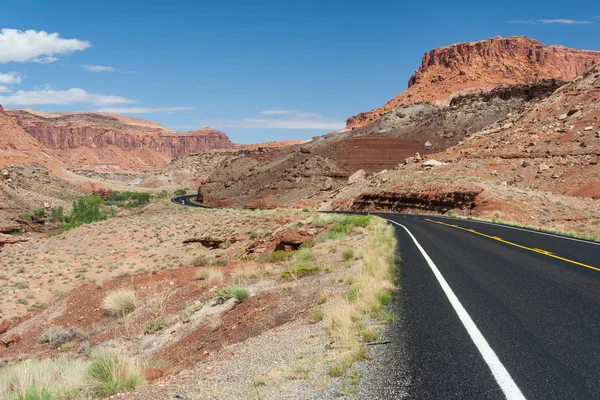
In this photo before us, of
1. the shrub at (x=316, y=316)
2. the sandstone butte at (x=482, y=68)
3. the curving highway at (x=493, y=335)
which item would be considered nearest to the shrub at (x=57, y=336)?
the shrub at (x=316, y=316)

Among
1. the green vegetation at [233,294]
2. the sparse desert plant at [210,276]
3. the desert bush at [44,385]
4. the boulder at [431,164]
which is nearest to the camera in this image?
the desert bush at [44,385]

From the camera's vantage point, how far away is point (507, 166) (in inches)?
1757

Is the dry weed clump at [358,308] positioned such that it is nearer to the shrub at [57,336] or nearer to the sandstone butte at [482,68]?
the shrub at [57,336]

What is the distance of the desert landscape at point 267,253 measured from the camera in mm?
6473

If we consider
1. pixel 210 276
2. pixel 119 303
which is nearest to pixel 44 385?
pixel 119 303

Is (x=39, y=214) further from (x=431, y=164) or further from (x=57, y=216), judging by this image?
(x=431, y=164)

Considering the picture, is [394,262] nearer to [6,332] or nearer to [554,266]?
[554,266]

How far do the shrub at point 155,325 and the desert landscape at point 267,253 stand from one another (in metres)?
0.05

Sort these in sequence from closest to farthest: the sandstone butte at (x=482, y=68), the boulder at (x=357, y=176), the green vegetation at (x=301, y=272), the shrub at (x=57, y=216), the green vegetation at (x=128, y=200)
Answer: the green vegetation at (x=301, y=272) → the boulder at (x=357, y=176) → the shrub at (x=57, y=216) → the green vegetation at (x=128, y=200) → the sandstone butte at (x=482, y=68)

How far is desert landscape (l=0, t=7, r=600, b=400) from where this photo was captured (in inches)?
255

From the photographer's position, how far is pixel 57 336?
48.3ft

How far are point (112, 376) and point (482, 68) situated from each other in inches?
6139

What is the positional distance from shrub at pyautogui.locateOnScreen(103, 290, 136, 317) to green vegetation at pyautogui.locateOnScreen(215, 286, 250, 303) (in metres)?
5.27

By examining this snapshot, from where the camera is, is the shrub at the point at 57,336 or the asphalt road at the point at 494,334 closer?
the asphalt road at the point at 494,334
